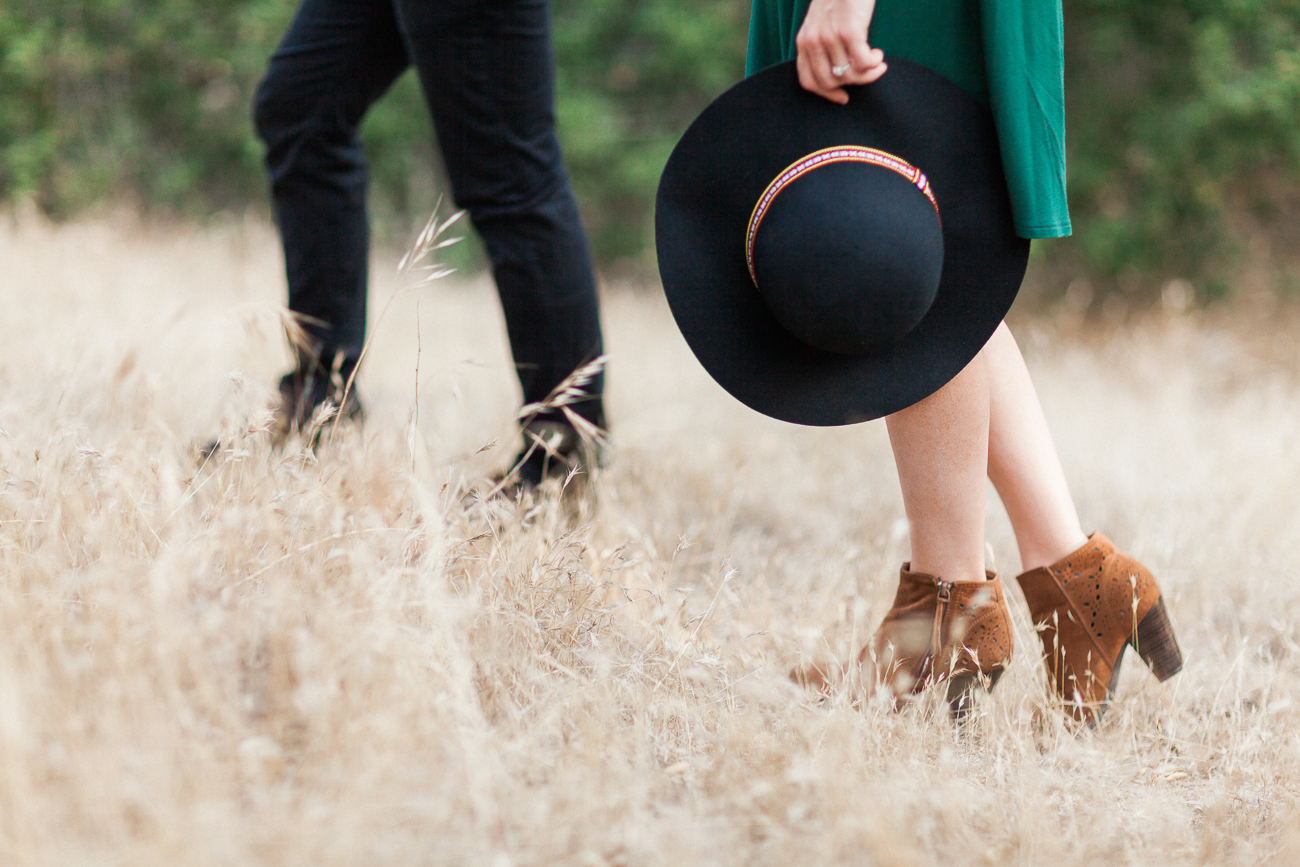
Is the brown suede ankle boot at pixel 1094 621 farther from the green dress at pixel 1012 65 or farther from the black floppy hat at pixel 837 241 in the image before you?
the green dress at pixel 1012 65

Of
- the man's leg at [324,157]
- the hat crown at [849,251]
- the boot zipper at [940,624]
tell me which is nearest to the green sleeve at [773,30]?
the hat crown at [849,251]

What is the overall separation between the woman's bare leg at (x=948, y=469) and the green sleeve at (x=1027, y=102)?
8.7 inches

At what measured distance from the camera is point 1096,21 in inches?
163

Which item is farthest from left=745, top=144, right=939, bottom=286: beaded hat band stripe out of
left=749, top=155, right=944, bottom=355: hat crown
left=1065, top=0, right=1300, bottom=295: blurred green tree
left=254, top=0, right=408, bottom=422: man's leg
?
left=1065, top=0, right=1300, bottom=295: blurred green tree

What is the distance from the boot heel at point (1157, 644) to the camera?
4.72 feet

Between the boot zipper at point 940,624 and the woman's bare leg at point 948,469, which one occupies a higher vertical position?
the woman's bare leg at point 948,469

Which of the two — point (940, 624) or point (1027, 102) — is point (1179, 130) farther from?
point (940, 624)

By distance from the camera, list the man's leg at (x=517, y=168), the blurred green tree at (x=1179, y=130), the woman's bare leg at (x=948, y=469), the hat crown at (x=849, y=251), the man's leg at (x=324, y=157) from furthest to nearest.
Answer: the blurred green tree at (x=1179, y=130)
the man's leg at (x=324, y=157)
the man's leg at (x=517, y=168)
the woman's bare leg at (x=948, y=469)
the hat crown at (x=849, y=251)

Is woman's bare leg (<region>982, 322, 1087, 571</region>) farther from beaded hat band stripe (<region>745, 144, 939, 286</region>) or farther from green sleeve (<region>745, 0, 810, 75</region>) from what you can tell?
green sleeve (<region>745, 0, 810, 75</region>)

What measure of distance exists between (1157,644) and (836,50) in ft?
3.36

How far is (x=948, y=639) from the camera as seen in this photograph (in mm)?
1331

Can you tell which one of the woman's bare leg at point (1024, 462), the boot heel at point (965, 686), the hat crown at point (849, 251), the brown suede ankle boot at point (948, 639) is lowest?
the boot heel at point (965, 686)

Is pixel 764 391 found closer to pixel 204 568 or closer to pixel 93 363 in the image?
pixel 204 568

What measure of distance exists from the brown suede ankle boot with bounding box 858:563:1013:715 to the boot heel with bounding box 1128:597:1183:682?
252mm
